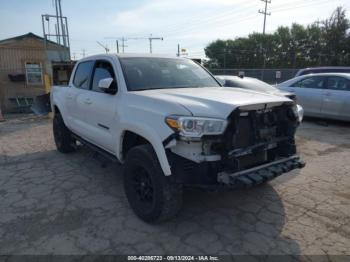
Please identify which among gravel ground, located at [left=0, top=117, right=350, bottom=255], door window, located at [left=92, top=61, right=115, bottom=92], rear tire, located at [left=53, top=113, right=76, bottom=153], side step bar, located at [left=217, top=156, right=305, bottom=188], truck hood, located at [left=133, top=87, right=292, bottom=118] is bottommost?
gravel ground, located at [left=0, top=117, right=350, bottom=255]

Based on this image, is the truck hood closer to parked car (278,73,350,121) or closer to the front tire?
the front tire

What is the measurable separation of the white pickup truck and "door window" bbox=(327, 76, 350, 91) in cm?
582

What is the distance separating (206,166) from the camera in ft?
9.39

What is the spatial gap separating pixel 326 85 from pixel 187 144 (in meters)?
7.60

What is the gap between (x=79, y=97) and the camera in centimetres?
492

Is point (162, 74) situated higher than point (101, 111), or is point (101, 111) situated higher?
point (162, 74)

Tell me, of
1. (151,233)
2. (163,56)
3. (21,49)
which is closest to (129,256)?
(151,233)

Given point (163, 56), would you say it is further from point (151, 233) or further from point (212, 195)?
point (151, 233)

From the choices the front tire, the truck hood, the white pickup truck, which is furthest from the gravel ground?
the truck hood

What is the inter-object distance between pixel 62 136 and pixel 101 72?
2.23m

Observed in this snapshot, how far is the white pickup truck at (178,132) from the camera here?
9.37ft

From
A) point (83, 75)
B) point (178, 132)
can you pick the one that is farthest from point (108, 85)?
point (83, 75)

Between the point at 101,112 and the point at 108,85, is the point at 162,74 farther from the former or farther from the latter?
the point at 101,112

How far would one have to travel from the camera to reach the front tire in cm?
304
